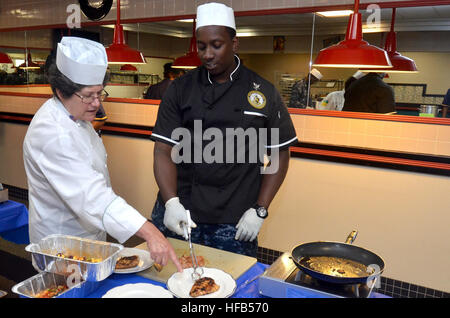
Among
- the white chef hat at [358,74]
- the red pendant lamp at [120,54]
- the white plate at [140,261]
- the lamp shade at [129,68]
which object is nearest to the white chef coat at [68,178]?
the white plate at [140,261]

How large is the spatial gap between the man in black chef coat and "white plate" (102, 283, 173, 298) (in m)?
0.56

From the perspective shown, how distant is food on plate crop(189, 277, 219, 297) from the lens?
132 centimetres

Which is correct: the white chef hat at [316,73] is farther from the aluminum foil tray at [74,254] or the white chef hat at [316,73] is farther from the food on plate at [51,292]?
the food on plate at [51,292]

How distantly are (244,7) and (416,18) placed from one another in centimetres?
158

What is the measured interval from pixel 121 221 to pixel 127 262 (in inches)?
9.2

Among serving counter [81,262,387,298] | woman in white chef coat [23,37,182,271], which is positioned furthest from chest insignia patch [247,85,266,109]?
serving counter [81,262,387,298]

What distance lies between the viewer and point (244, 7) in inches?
141

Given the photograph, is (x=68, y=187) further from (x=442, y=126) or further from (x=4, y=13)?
(x=4, y=13)

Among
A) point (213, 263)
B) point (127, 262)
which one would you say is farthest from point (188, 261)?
point (127, 262)

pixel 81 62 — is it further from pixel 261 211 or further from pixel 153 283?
pixel 261 211

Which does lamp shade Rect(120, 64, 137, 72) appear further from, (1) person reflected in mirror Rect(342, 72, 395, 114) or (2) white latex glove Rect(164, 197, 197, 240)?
(2) white latex glove Rect(164, 197, 197, 240)

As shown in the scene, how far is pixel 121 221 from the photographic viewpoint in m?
1.40

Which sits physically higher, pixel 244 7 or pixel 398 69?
pixel 244 7

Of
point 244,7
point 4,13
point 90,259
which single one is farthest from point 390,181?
point 4,13
